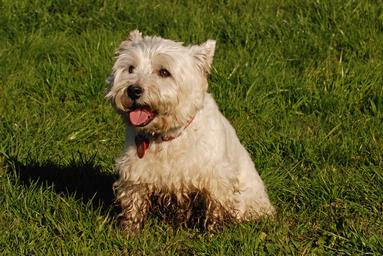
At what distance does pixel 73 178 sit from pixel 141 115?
1454mm

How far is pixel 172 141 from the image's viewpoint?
532cm

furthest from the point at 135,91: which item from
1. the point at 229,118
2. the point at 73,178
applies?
the point at 229,118

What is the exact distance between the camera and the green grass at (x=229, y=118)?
527 cm

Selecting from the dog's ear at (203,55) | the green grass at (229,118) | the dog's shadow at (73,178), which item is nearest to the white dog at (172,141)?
the dog's ear at (203,55)

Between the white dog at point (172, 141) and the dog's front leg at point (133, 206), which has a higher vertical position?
the white dog at point (172, 141)

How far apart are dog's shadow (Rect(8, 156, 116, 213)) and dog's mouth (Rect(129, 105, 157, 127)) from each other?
101cm

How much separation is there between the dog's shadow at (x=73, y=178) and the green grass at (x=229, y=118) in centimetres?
1

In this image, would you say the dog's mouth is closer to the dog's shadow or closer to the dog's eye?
the dog's eye

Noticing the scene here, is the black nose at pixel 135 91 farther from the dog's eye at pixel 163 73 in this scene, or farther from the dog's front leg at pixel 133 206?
the dog's front leg at pixel 133 206

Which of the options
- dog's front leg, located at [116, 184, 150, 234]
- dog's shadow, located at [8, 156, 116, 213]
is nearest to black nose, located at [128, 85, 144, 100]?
dog's front leg, located at [116, 184, 150, 234]

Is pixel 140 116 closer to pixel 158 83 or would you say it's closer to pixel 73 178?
pixel 158 83

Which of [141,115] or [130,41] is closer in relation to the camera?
[141,115]

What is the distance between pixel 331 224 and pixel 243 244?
75 centimetres

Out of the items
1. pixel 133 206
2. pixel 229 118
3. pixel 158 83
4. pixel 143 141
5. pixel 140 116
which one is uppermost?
pixel 158 83
